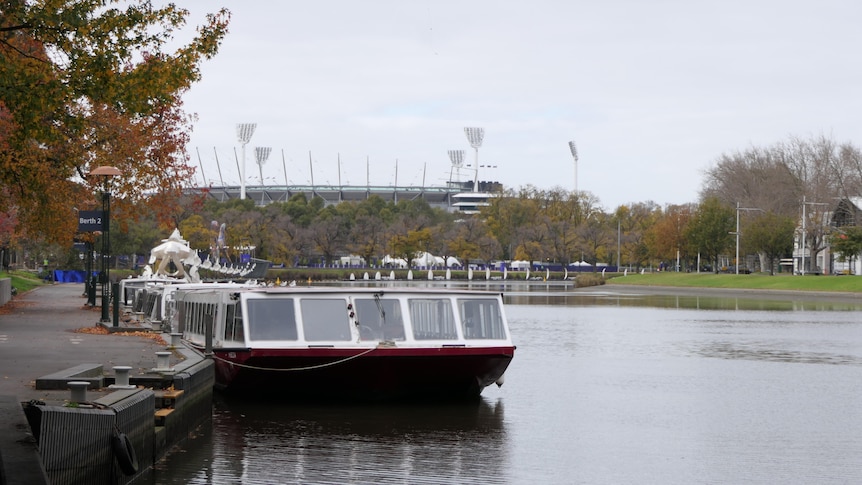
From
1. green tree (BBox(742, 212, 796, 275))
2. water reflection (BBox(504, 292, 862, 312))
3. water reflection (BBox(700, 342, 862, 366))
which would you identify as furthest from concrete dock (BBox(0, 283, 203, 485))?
green tree (BBox(742, 212, 796, 275))

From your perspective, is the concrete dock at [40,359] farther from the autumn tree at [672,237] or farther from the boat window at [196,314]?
the autumn tree at [672,237]

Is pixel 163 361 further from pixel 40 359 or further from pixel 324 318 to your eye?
pixel 324 318

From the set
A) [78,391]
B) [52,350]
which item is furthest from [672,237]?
[78,391]

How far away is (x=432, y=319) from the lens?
24547 millimetres

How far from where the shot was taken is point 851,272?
12406cm

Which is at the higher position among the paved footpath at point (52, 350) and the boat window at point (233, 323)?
the boat window at point (233, 323)

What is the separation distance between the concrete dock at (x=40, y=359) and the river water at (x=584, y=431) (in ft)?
6.59

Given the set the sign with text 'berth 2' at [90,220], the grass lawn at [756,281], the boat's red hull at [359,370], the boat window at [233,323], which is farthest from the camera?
the grass lawn at [756,281]

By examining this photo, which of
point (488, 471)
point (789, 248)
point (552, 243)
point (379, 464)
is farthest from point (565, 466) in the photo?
point (552, 243)

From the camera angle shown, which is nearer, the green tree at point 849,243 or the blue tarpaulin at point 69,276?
the green tree at point 849,243

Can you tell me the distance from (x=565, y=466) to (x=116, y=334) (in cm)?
1635

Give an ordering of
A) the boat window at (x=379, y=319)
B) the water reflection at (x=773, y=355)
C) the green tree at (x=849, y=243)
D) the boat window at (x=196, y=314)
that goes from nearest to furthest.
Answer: the boat window at (x=379, y=319) < the boat window at (x=196, y=314) < the water reflection at (x=773, y=355) < the green tree at (x=849, y=243)

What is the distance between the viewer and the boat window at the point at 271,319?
79.0 feet

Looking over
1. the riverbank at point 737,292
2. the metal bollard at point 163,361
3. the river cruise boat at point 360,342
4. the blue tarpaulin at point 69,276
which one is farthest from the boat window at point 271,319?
the blue tarpaulin at point 69,276
